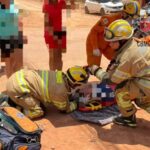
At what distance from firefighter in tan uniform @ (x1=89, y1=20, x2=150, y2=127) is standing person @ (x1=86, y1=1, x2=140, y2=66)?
4.84 feet

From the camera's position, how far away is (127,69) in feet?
20.4

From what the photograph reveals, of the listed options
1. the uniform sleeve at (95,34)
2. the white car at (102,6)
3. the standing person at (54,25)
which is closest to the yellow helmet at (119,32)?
the uniform sleeve at (95,34)

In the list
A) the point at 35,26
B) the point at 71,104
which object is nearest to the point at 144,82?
the point at 71,104

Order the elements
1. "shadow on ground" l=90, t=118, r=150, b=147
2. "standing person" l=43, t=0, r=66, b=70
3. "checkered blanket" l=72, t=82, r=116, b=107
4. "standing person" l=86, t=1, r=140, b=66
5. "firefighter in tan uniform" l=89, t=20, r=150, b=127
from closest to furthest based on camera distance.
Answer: "firefighter in tan uniform" l=89, t=20, r=150, b=127 → "shadow on ground" l=90, t=118, r=150, b=147 → "checkered blanket" l=72, t=82, r=116, b=107 → "standing person" l=86, t=1, r=140, b=66 → "standing person" l=43, t=0, r=66, b=70

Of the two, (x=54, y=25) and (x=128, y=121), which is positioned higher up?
(x=54, y=25)

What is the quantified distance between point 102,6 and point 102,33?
15.6m

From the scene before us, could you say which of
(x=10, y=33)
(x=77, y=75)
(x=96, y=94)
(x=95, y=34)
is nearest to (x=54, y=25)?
(x=95, y=34)

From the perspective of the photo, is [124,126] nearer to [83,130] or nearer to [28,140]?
[83,130]

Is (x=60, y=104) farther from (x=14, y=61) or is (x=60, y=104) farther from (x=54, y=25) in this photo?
(x=54, y=25)

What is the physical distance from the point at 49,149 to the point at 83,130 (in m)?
0.80

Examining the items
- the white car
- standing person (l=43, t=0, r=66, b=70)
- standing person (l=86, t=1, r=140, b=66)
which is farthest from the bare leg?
the white car

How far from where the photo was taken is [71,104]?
23.9 feet

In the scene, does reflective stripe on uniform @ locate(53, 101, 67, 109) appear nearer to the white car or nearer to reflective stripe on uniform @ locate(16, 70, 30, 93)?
reflective stripe on uniform @ locate(16, 70, 30, 93)

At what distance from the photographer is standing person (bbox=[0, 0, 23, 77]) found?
764 centimetres
